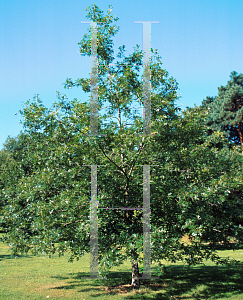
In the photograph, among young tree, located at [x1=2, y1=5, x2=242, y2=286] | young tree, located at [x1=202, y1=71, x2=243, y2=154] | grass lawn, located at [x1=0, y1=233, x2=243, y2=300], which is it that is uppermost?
young tree, located at [x1=202, y1=71, x2=243, y2=154]

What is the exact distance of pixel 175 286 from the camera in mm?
9523

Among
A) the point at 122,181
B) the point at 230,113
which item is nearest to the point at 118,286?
the point at 122,181

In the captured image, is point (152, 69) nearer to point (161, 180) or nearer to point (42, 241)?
point (161, 180)

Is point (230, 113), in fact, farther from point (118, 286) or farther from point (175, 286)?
point (118, 286)

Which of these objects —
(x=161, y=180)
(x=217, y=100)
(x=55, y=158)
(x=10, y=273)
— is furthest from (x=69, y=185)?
(x=217, y=100)

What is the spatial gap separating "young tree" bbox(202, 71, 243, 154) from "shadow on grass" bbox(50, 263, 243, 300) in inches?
Result: 789

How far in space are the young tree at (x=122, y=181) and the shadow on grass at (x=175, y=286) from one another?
1.76 m

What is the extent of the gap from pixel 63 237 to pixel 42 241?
1.58ft

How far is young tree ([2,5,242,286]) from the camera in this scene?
6.01 meters

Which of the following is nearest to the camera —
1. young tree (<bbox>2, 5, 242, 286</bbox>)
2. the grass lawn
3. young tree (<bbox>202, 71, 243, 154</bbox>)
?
young tree (<bbox>2, 5, 242, 286</bbox>)

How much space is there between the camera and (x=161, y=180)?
6.53 meters

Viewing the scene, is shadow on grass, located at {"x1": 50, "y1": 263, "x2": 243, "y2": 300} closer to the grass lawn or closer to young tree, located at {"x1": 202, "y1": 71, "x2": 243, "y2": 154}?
the grass lawn

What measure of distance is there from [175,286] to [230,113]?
77.3 ft

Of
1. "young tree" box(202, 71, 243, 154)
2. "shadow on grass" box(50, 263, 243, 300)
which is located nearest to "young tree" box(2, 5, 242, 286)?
"shadow on grass" box(50, 263, 243, 300)
